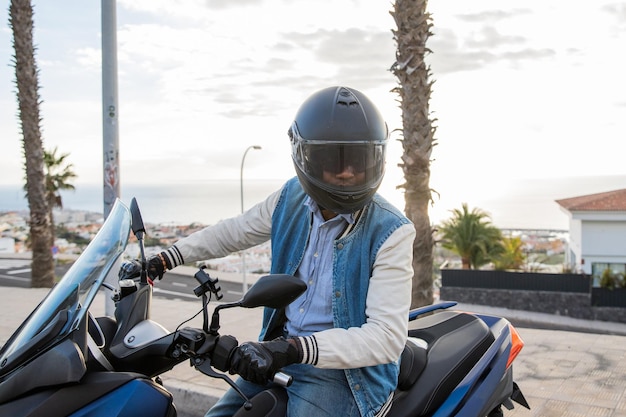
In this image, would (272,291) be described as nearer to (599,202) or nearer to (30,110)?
(30,110)

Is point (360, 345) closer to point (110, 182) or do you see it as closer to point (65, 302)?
point (65, 302)

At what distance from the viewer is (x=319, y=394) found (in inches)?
89.3

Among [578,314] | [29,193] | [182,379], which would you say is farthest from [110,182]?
[578,314]

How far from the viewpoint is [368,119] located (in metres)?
2.29

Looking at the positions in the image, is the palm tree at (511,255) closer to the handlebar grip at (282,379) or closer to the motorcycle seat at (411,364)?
the motorcycle seat at (411,364)

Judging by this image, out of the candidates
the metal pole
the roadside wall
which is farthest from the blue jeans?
the roadside wall

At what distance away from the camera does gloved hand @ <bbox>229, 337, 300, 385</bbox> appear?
188cm

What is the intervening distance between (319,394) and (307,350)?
29 cm

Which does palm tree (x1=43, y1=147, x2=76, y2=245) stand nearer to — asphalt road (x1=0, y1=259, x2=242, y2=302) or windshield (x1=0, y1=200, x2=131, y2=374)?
asphalt road (x1=0, y1=259, x2=242, y2=302)

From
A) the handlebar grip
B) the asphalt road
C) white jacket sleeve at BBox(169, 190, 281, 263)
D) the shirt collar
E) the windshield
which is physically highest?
the shirt collar

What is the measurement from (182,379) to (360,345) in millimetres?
3549

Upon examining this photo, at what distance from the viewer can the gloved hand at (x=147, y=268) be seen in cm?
243

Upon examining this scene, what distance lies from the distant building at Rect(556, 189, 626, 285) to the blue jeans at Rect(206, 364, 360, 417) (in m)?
32.3

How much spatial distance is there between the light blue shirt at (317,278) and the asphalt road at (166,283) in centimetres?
2142
